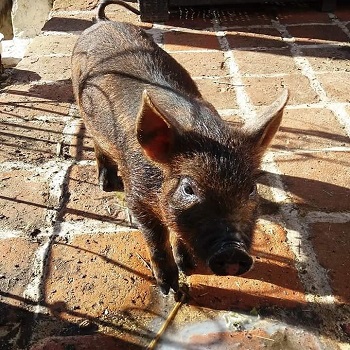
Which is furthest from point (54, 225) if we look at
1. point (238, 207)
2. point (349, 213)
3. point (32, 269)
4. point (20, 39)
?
point (20, 39)

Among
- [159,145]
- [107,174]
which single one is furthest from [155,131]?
[107,174]

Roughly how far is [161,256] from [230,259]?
617mm

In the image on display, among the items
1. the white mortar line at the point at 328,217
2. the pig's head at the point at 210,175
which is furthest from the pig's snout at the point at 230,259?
the white mortar line at the point at 328,217

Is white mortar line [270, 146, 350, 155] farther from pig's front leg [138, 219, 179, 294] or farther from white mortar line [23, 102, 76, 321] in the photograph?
white mortar line [23, 102, 76, 321]

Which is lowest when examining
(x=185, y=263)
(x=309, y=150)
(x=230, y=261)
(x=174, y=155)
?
(x=185, y=263)

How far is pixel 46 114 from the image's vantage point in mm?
3684

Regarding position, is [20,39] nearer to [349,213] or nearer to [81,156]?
[81,156]

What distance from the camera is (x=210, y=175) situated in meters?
1.96

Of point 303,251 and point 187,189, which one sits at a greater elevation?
point 187,189

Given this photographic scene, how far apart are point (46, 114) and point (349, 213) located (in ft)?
6.93

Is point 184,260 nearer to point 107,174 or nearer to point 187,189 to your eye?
point 187,189

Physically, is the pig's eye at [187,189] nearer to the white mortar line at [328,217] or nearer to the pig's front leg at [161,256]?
the pig's front leg at [161,256]

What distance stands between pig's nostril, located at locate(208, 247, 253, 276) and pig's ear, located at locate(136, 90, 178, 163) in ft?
1.57

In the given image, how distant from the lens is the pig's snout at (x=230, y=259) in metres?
1.84
